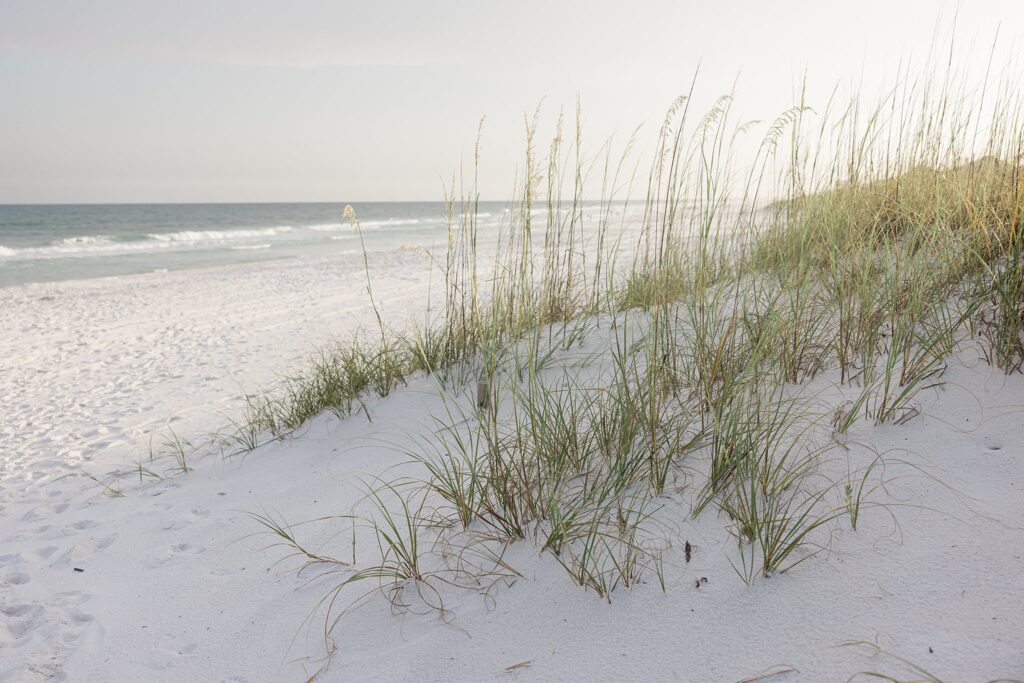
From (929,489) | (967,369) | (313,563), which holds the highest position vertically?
(967,369)

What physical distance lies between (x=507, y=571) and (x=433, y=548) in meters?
0.27

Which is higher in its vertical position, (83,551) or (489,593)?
(489,593)

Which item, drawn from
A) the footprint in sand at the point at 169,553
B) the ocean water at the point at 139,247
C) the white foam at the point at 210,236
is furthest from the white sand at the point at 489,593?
the white foam at the point at 210,236

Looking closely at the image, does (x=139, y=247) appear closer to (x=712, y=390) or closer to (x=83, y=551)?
(x=83, y=551)

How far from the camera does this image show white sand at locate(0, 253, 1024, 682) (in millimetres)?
1383

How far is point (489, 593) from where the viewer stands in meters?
1.79

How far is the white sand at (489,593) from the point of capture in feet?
4.54

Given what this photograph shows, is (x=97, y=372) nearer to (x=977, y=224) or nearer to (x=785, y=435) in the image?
(x=785, y=435)

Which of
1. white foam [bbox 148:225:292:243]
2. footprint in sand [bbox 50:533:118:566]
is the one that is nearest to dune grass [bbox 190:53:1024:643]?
footprint in sand [bbox 50:533:118:566]

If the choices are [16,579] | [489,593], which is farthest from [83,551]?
[489,593]

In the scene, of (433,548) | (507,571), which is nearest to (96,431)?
(433,548)

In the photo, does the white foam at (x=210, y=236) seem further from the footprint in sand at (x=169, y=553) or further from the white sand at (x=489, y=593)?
the footprint in sand at (x=169, y=553)

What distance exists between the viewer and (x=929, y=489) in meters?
1.68

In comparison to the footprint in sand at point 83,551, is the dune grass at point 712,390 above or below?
above
